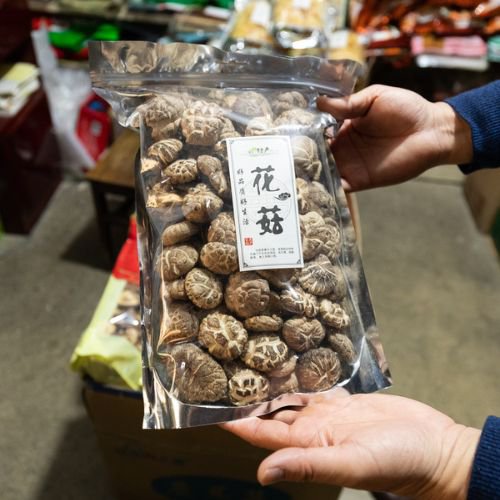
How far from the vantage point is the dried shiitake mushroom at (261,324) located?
2.26 feet

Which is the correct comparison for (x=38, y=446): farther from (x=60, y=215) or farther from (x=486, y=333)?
(x=486, y=333)

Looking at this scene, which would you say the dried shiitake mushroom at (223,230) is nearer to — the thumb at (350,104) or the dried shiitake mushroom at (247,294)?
the dried shiitake mushroom at (247,294)

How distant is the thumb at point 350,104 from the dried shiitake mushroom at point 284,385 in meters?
0.48

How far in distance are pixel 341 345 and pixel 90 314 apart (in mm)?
1152

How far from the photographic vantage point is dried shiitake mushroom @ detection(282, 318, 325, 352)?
69cm

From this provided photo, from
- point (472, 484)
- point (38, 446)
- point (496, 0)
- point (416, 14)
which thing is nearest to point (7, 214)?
point (38, 446)

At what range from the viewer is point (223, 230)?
712mm

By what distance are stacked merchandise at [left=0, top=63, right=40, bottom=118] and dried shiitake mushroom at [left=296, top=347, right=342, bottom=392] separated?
150 centimetres

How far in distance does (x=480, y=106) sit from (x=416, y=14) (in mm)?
1440

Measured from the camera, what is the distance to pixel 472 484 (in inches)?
23.9

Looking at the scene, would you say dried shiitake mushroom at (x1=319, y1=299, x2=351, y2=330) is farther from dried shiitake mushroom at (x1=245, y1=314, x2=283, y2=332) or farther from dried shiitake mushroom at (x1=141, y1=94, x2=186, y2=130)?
dried shiitake mushroom at (x1=141, y1=94, x2=186, y2=130)

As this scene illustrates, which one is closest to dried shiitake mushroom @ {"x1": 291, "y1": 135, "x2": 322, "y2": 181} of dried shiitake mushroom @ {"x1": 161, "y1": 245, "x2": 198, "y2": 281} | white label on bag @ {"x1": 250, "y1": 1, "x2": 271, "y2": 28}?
dried shiitake mushroom @ {"x1": 161, "y1": 245, "x2": 198, "y2": 281}

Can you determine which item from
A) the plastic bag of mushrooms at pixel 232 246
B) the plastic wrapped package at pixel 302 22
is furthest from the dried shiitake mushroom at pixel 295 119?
the plastic wrapped package at pixel 302 22

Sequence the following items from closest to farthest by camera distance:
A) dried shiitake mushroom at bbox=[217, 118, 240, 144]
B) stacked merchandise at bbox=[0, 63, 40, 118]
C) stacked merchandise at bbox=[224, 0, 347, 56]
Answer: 1. dried shiitake mushroom at bbox=[217, 118, 240, 144]
2. stacked merchandise at bbox=[0, 63, 40, 118]
3. stacked merchandise at bbox=[224, 0, 347, 56]
